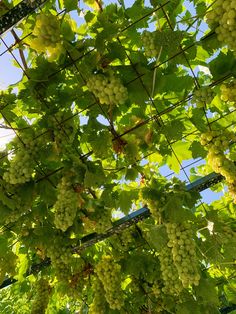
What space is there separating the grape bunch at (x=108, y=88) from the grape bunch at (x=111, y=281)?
1.81 meters

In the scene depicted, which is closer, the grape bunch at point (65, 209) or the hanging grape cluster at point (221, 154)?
the hanging grape cluster at point (221, 154)

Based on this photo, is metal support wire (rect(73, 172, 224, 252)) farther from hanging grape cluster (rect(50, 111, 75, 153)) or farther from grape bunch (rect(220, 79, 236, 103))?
hanging grape cluster (rect(50, 111, 75, 153))

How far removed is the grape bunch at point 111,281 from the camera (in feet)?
11.6

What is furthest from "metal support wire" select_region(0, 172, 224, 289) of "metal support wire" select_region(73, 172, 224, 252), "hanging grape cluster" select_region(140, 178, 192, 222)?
"hanging grape cluster" select_region(140, 178, 192, 222)

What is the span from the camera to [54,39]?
2420 millimetres

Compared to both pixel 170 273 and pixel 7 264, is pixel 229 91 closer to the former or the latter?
pixel 170 273

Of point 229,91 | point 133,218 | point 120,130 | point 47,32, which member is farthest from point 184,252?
point 47,32

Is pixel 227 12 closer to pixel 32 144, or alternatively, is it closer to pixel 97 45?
pixel 97 45

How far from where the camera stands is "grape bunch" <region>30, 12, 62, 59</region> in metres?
2.38

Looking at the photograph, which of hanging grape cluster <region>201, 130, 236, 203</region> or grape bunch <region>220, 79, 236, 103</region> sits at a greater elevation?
grape bunch <region>220, 79, 236, 103</region>

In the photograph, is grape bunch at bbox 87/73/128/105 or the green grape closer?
grape bunch at bbox 87/73/128/105

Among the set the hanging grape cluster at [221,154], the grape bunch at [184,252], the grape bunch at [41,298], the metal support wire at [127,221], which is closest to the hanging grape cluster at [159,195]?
the metal support wire at [127,221]

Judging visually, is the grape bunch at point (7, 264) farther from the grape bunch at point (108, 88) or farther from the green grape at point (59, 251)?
the grape bunch at point (108, 88)

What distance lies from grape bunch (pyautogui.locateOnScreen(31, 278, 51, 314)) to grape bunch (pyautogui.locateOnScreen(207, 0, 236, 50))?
308cm
